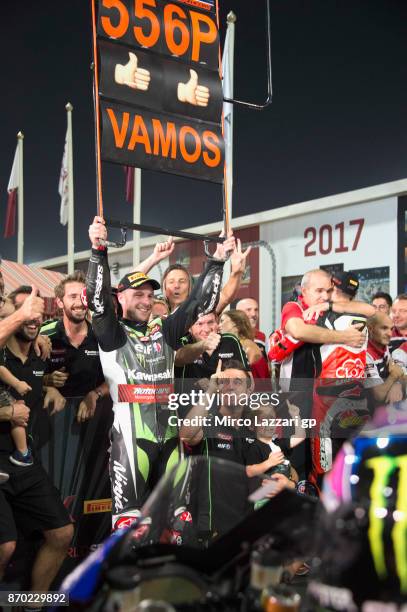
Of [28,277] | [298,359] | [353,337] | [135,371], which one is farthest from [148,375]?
[28,277]

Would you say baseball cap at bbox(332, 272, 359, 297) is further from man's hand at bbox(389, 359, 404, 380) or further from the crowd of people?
man's hand at bbox(389, 359, 404, 380)

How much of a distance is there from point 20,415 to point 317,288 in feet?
7.82

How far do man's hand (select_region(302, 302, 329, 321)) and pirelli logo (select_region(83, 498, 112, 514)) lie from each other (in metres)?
1.89

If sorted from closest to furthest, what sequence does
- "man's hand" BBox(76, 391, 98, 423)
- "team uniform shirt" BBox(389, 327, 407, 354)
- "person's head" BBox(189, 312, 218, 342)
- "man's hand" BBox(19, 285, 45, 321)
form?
"man's hand" BBox(19, 285, 45, 321) → "man's hand" BBox(76, 391, 98, 423) → "person's head" BBox(189, 312, 218, 342) → "team uniform shirt" BBox(389, 327, 407, 354)

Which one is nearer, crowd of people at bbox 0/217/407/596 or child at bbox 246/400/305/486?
crowd of people at bbox 0/217/407/596

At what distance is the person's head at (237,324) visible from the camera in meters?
5.76

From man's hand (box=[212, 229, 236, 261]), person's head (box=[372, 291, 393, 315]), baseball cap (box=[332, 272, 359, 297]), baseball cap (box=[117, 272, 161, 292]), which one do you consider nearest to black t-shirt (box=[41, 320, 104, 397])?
baseball cap (box=[117, 272, 161, 292])

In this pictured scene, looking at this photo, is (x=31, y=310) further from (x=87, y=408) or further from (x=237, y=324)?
(x=237, y=324)

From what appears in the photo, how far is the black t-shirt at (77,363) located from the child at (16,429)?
589 mm

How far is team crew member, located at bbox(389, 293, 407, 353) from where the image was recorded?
22.3ft

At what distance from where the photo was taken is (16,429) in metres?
3.97

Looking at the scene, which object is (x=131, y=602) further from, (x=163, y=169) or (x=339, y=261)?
(x=339, y=261)

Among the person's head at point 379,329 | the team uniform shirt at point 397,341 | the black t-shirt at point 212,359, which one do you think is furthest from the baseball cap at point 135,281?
the team uniform shirt at point 397,341

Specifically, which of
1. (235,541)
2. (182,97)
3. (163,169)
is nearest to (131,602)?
(235,541)
